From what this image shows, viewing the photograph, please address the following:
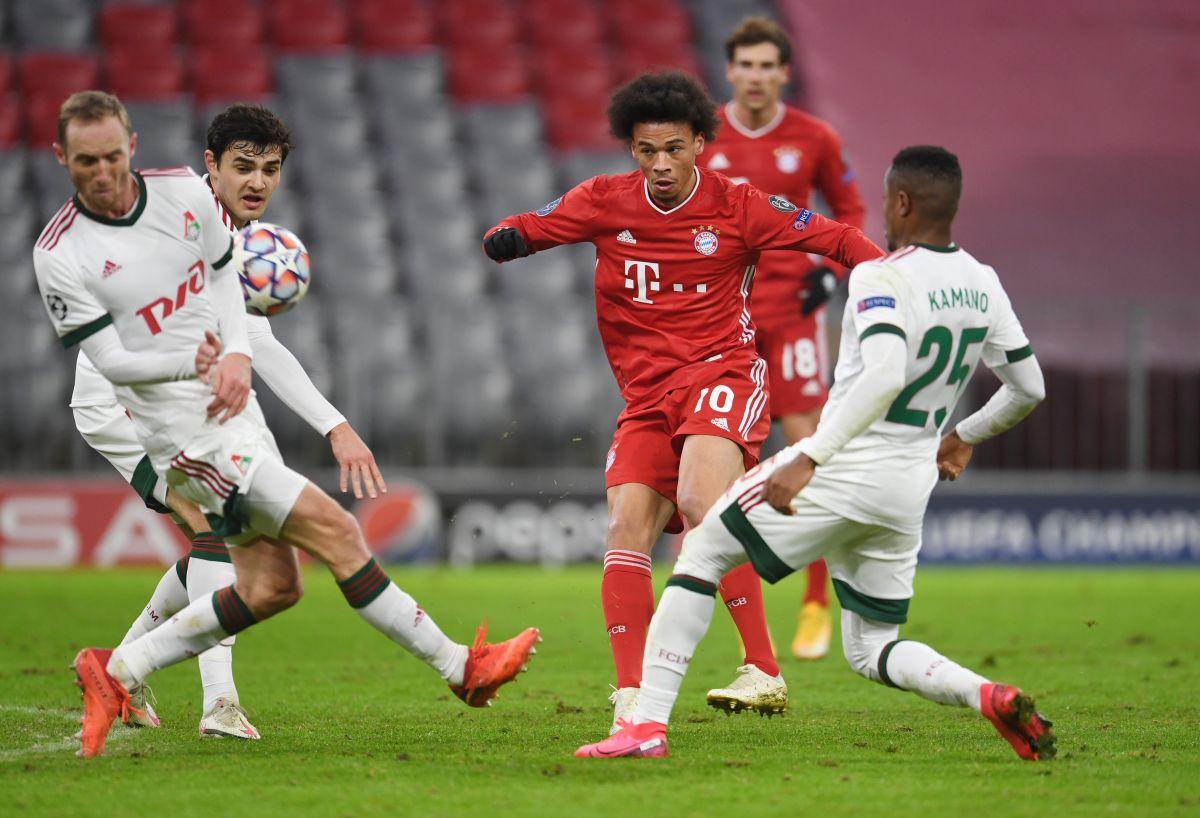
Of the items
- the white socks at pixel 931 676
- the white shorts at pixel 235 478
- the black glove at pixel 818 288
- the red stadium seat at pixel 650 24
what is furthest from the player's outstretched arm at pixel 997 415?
the red stadium seat at pixel 650 24

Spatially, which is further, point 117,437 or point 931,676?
point 117,437

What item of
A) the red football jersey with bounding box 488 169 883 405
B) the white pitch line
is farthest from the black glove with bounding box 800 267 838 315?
the white pitch line

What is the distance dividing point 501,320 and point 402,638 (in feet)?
34.5

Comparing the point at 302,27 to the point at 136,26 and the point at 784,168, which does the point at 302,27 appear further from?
the point at 784,168

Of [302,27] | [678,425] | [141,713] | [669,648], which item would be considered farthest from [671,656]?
[302,27]

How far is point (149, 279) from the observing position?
4.66 metres

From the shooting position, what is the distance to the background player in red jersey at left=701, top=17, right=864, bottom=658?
7.75 metres

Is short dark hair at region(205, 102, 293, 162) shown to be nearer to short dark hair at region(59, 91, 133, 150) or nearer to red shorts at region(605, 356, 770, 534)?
short dark hair at region(59, 91, 133, 150)

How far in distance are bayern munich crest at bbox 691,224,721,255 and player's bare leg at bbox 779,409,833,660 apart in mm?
2447

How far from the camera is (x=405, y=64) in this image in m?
18.5

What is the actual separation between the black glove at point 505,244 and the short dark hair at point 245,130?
81cm

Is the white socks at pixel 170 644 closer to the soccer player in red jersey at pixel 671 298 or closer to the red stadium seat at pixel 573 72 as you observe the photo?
the soccer player in red jersey at pixel 671 298

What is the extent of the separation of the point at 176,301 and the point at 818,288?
11.8 feet

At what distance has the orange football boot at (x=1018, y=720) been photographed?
4441 mm
